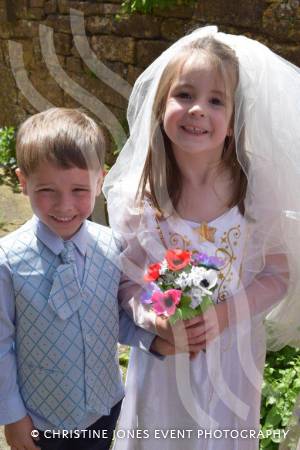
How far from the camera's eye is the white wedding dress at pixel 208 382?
1.71 m

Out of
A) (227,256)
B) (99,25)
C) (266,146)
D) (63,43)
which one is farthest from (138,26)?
(227,256)

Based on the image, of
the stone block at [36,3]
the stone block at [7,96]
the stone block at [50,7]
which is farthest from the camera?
the stone block at [7,96]

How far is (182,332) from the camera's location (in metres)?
1.57

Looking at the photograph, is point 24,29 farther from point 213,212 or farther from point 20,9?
point 213,212

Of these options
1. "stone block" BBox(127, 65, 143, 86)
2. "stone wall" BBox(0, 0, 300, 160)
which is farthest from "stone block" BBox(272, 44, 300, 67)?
"stone block" BBox(127, 65, 143, 86)

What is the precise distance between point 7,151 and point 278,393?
4.54m

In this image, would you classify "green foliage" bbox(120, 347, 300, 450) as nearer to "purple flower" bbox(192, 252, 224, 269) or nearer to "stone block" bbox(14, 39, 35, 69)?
"purple flower" bbox(192, 252, 224, 269)

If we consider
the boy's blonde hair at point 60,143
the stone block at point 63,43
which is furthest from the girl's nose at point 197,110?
the stone block at point 63,43

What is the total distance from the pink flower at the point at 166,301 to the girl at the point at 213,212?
0.40 feet

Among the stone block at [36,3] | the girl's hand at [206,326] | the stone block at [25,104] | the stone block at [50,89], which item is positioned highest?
the stone block at [36,3]

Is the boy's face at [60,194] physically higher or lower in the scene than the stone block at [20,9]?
lower

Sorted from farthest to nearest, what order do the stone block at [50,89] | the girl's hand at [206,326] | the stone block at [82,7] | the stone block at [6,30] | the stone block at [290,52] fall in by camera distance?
the stone block at [6,30]
the stone block at [50,89]
the stone block at [82,7]
the stone block at [290,52]
the girl's hand at [206,326]

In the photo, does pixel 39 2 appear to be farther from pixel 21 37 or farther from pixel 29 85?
pixel 29 85

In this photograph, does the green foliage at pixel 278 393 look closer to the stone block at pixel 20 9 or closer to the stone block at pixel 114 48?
the stone block at pixel 114 48
